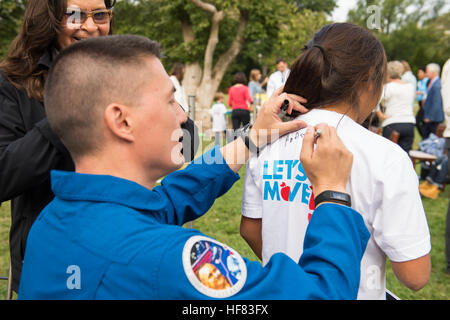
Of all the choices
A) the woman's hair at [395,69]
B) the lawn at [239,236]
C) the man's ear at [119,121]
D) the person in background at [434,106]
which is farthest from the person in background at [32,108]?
the person in background at [434,106]

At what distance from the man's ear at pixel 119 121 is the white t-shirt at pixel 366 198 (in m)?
0.67

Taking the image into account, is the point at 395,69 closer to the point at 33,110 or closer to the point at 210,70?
the point at 33,110

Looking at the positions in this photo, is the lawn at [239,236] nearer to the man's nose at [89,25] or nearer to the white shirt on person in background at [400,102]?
the white shirt on person in background at [400,102]

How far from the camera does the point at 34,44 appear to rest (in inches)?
65.9

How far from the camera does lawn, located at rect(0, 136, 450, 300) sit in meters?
3.69

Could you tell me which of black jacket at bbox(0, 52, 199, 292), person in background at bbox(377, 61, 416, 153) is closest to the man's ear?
black jacket at bbox(0, 52, 199, 292)

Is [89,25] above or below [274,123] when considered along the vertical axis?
above

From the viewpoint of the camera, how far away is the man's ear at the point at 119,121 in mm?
1093

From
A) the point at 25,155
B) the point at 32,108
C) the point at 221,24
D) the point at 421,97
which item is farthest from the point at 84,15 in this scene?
the point at 221,24

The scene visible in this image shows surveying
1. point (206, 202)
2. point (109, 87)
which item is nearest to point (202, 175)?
point (206, 202)

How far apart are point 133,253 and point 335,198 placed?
0.56m
